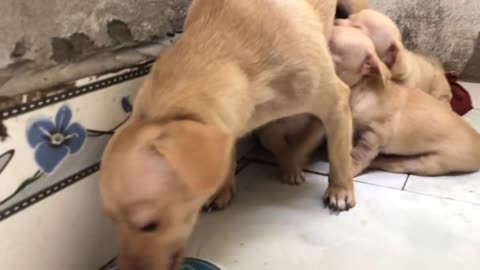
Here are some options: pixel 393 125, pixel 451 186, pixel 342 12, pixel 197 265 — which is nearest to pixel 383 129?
pixel 393 125

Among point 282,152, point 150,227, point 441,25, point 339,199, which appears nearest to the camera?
point 150,227

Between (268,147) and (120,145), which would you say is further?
(268,147)

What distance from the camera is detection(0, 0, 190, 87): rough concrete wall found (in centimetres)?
125

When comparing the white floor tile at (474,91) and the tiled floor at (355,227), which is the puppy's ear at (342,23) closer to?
the tiled floor at (355,227)

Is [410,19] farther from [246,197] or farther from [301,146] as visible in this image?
[246,197]

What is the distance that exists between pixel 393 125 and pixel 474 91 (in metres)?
0.95

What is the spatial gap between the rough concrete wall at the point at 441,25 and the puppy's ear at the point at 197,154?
1.76 meters

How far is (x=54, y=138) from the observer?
1.35 metres

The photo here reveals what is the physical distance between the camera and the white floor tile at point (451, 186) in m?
1.85

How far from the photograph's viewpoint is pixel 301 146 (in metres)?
2.01

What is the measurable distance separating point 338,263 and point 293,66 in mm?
Answer: 513

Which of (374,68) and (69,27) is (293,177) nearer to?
(374,68)

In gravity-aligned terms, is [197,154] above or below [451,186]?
above

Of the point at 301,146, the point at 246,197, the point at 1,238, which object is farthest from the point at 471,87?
the point at 1,238
